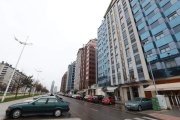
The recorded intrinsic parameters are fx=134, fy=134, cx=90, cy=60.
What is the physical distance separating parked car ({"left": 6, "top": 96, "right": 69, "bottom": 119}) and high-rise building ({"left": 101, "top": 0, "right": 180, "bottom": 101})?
18513mm

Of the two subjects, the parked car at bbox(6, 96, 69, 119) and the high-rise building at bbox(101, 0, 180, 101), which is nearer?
the parked car at bbox(6, 96, 69, 119)

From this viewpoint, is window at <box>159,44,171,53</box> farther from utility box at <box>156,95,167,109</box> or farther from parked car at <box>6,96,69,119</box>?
parked car at <box>6,96,69,119</box>

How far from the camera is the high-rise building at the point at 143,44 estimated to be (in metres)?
25.2

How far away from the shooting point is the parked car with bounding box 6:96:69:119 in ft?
32.5

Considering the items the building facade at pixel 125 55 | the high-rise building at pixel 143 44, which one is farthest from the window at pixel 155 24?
the building facade at pixel 125 55

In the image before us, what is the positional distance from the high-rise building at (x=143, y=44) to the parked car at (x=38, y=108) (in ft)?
60.7

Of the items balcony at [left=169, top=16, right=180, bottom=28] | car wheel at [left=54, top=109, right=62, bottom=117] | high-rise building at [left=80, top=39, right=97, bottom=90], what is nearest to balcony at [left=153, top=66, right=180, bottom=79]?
balcony at [left=169, top=16, right=180, bottom=28]

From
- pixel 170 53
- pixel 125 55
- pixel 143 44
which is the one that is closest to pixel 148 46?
pixel 143 44

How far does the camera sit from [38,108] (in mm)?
10609

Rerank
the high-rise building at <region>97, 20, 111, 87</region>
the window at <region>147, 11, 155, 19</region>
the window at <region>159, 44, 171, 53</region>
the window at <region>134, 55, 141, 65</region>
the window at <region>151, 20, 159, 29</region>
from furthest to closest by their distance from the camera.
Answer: the high-rise building at <region>97, 20, 111, 87</region>
the window at <region>134, 55, 141, 65</region>
the window at <region>147, 11, 155, 19</region>
the window at <region>151, 20, 159, 29</region>
the window at <region>159, 44, 171, 53</region>

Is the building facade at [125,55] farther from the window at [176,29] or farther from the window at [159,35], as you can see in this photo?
the window at [176,29]

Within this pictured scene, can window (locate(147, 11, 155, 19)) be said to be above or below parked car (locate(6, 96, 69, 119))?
above

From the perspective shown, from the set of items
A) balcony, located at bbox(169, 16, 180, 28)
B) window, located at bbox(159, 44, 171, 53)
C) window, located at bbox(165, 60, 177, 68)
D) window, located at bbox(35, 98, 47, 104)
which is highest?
balcony, located at bbox(169, 16, 180, 28)

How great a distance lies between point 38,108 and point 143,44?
2848cm
